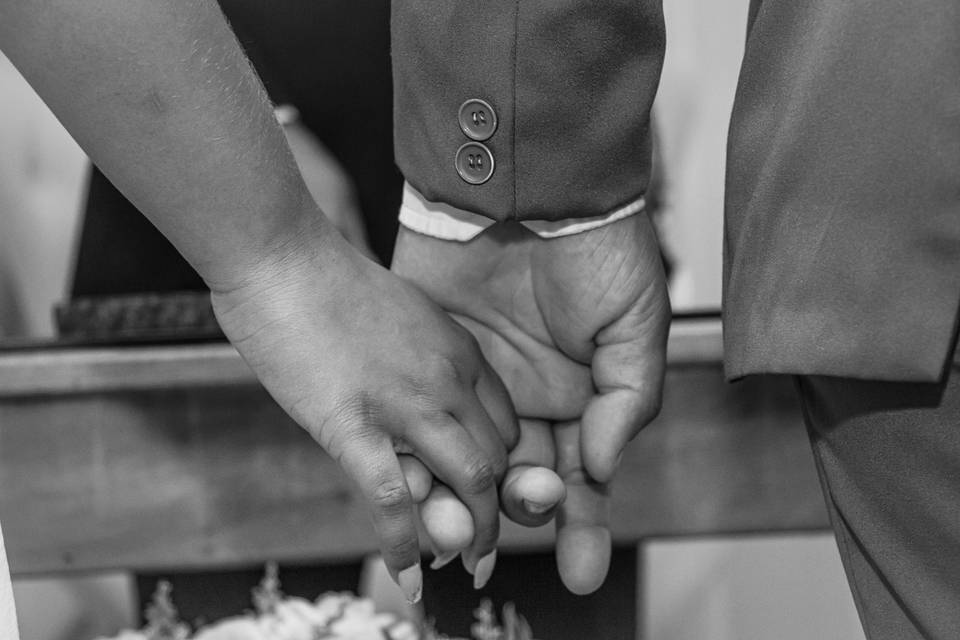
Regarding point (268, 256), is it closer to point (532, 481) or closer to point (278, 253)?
point (278, 253)

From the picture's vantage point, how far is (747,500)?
1.33 m

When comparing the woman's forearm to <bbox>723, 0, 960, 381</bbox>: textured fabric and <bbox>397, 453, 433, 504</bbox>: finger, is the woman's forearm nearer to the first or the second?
<bbox>397, 453, 433, 504</bbox>: finger

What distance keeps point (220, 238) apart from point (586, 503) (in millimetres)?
321

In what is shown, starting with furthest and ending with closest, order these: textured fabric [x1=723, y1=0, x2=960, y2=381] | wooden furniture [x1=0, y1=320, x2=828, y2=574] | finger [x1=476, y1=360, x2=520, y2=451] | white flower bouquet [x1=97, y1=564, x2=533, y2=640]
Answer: wooden furniture [x1=0, y1=320, x2=828, y2=574], white flower bouquet [x1=97, y1=564, x2=533, y2=640], finger [x1=476, y1=360, x2=520, y2=451], textured fabric [x1=723, y1=0, x2=960, y2=381]

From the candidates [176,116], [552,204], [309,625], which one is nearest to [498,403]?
[552,204]

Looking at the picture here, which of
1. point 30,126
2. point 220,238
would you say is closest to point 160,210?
point 220,238

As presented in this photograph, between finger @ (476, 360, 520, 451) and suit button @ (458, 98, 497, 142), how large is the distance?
15 centimetres

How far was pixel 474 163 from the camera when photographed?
2.28 ft

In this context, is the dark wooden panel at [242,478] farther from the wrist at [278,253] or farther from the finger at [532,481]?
the wrist at [278,253]

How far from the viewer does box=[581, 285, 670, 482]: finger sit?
0.76m

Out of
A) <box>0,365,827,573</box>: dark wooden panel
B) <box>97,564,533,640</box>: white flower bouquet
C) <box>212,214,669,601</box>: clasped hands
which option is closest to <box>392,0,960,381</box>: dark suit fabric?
<box>212,214,669,601</box>: clasped hands

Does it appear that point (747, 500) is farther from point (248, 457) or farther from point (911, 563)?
point (911, 563)

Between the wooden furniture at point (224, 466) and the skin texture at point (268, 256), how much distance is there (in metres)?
0.57

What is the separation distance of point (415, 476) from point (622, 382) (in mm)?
158
